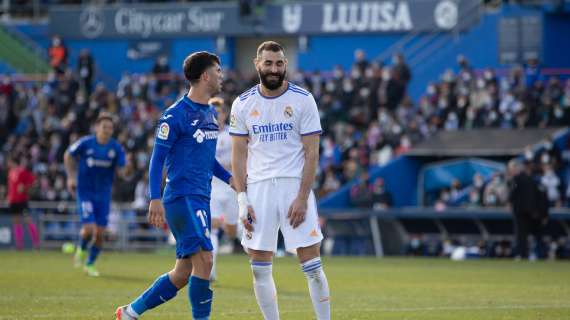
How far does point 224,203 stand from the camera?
59.2 feet

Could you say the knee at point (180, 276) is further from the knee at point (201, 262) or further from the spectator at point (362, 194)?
the spectator at point (362, 194)

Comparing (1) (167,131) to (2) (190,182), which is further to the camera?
(2) (190,182)

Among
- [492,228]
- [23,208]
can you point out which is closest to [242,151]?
[492,228]

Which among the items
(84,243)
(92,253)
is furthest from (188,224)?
(84,243)

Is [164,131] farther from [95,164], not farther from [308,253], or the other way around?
[95,164]

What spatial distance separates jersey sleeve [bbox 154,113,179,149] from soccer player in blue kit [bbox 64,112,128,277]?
9.43 m

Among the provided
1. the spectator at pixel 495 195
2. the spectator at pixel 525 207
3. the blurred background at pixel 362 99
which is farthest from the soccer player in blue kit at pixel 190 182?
the spectator at pixel 495 195

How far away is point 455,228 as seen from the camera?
29.3 m

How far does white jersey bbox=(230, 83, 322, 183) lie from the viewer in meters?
10.5

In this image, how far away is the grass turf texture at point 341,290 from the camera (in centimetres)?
1305

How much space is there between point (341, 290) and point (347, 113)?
18.0 m

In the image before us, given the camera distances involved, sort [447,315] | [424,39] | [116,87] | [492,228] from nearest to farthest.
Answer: [447,315] < [492,228] < [424,39] < [116,87]

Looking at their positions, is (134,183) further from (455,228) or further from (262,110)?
(262,110)

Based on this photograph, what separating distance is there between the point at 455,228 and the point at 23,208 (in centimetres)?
1151
